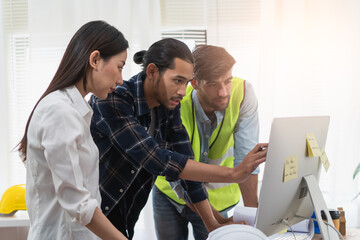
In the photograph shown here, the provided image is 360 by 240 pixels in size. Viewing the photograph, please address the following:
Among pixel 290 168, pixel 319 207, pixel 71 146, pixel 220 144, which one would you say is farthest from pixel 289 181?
pixel 220 144

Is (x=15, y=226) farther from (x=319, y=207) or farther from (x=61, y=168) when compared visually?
(x=319, y=207)

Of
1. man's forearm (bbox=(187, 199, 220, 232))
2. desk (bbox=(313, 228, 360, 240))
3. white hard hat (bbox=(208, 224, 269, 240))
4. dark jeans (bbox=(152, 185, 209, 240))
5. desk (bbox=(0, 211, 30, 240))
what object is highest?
white hard hat (bbox=(208, 224, 269, 240))

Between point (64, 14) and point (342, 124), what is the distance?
2.32 m

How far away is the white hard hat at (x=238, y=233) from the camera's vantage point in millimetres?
1087

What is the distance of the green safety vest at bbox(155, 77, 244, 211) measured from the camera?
1943 millimetres

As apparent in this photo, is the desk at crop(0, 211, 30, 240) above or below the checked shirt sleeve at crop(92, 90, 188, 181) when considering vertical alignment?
below

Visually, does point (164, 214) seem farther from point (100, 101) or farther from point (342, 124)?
point (342, 124)

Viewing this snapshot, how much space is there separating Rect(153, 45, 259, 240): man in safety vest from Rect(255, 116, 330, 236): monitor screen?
56 centimetres

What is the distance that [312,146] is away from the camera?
1.31 m

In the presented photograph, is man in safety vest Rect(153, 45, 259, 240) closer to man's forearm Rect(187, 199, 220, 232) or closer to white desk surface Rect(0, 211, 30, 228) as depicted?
man's forearm Rect(187, 199, 220, 232)

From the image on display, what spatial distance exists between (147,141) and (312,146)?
1.73ft

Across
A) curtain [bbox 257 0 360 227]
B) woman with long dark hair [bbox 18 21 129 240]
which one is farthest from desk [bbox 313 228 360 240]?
curtain [bbox 257 0 360 227]

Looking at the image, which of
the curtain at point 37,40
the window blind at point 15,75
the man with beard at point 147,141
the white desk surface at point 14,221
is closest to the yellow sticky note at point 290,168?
the man with beard at point 147,141

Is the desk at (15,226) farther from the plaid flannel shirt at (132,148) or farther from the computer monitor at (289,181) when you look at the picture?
the computer monitor at (289,181)
